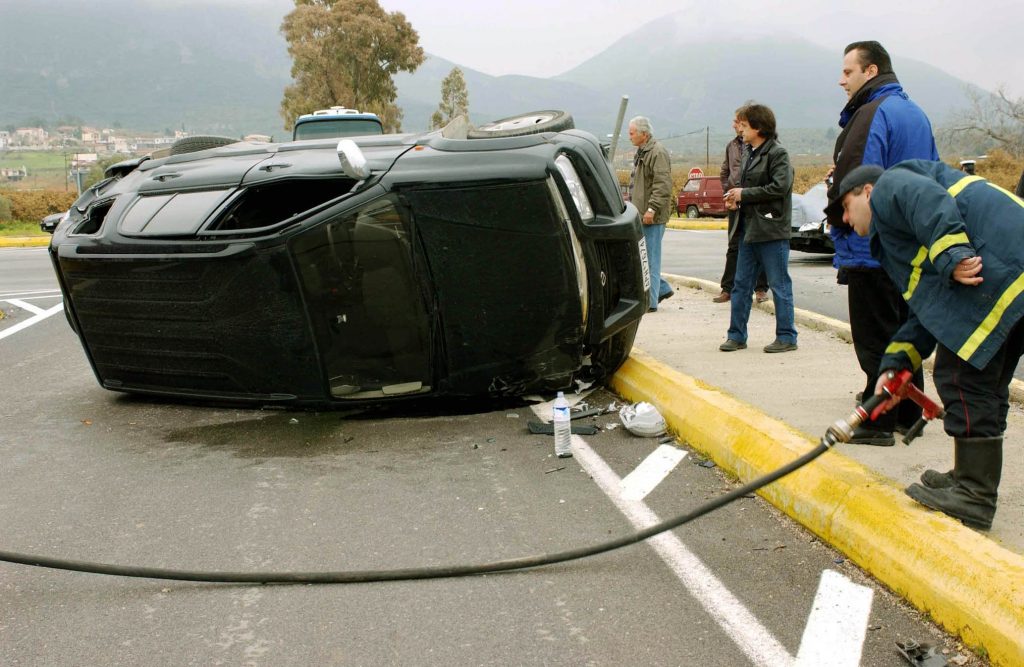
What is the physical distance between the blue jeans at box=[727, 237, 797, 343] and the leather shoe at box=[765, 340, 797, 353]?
3 cm

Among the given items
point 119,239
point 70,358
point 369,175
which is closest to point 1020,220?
point 369,175

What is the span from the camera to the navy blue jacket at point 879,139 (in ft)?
13.6

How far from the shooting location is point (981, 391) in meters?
3.12

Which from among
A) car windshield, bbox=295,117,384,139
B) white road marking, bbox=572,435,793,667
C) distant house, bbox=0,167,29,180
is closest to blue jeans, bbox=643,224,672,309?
white road marking, bbox=572,435,793,667

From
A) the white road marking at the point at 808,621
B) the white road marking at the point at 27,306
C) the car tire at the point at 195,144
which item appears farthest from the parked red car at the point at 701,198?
the white road marking at the point at 808,621

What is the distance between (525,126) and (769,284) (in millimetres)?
2099

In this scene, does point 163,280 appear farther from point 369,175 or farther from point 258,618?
point 258,618

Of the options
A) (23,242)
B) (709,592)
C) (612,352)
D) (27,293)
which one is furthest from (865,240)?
(23,242)

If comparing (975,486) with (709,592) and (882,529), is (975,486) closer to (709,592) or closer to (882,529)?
(882,529)

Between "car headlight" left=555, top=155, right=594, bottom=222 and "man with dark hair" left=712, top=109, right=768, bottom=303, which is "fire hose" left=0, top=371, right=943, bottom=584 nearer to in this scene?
"car headlight" left=555, top=155, right=594, bottom=222

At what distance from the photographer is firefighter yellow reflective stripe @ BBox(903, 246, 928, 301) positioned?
319cm

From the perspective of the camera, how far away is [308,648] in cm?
277

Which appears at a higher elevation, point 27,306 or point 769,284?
point 769,284

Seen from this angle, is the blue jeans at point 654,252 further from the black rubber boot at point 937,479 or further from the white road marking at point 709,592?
the black rubber boot at point 937,479
